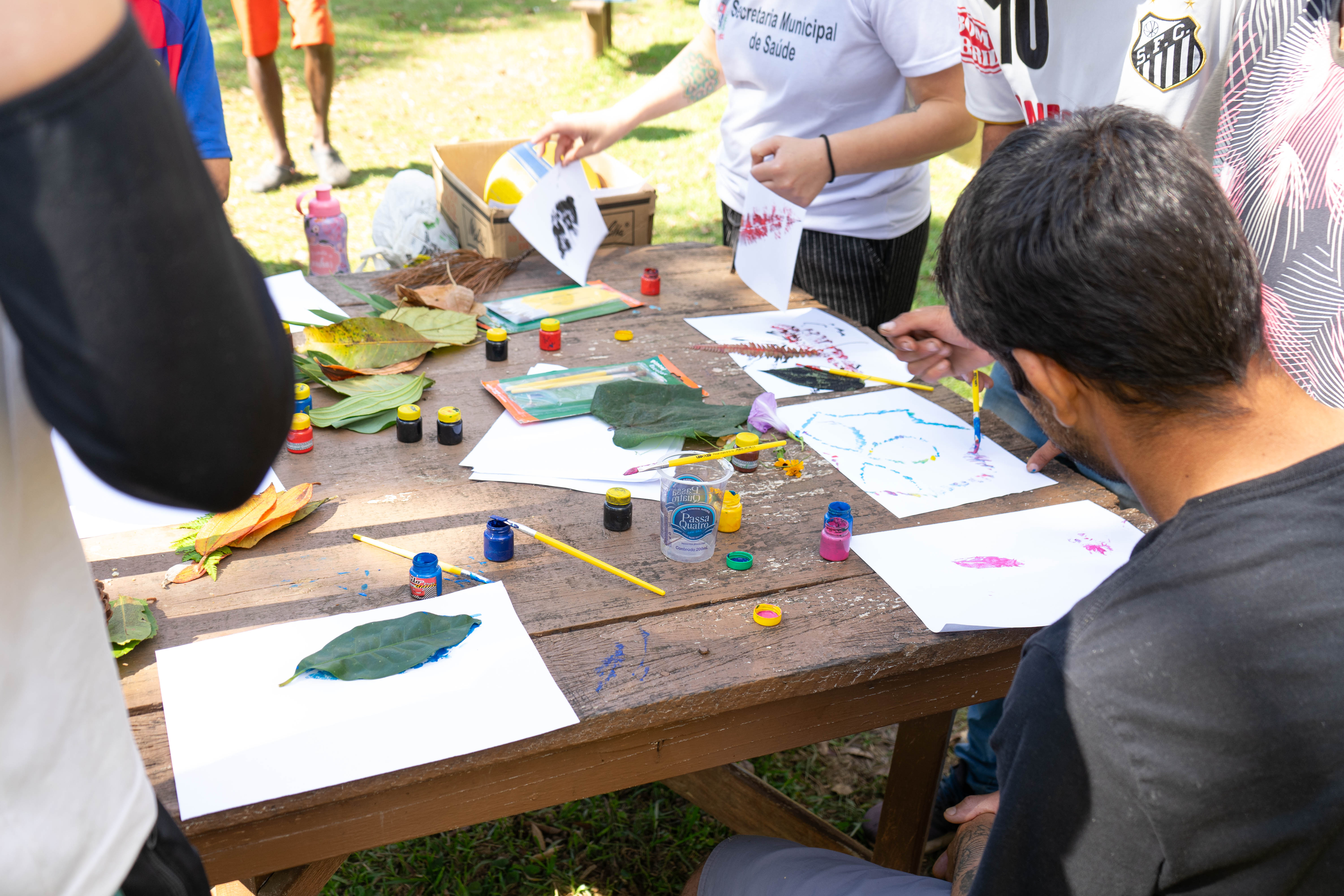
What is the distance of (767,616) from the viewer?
1332mm

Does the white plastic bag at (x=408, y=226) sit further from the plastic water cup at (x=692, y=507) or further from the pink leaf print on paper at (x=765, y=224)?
the plastic water cup at (x=692, y=507)

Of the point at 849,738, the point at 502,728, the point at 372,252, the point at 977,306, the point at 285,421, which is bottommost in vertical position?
the point at 849,738

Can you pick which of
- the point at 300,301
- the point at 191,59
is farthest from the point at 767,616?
the point at 191,59

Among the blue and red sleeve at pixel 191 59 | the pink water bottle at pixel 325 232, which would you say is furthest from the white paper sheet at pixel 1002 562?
the blue and red sleeve at pixel 191 59

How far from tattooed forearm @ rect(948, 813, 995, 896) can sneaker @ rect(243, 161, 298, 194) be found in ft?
17.3

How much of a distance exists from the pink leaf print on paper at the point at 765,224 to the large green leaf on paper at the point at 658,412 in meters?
0.55

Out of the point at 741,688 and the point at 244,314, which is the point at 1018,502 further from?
the point at 244,314

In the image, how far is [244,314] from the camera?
512 millimetres

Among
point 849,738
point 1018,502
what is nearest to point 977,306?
point 1018,502

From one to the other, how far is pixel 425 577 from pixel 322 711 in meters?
0.24

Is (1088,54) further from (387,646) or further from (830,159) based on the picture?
(387,646)

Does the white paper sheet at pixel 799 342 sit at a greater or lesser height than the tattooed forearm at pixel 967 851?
greater

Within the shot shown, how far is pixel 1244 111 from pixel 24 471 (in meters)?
1.60

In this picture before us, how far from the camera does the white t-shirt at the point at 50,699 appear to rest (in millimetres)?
581
